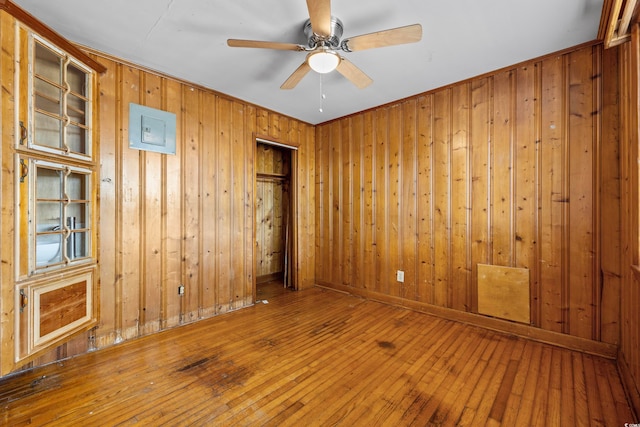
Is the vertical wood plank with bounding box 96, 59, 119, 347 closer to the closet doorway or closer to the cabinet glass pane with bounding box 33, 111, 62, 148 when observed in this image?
the cabinet glass pane with bounding box 33, 111, 62, 148

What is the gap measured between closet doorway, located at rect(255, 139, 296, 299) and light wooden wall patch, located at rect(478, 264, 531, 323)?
8.87ft

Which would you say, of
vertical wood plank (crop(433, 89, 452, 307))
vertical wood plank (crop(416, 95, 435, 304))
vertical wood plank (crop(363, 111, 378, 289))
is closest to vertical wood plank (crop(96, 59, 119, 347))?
vertical wood plank (crop(363, 111, 378, 289))

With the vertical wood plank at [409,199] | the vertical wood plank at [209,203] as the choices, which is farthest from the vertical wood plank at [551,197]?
the vertical wood plank at [209,203]

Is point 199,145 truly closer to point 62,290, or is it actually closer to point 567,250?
point 62,290

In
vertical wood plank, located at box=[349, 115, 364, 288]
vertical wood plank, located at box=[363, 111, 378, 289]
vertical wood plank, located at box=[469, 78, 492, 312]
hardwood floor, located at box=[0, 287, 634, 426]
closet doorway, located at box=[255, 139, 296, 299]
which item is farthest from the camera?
closet doorway, located at box=[255, 139, 296, 299]

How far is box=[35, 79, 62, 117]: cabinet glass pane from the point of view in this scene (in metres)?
1.92

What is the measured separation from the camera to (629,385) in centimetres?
181

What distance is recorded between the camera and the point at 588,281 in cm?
238

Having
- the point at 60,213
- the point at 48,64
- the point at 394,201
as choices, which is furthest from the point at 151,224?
the point at 394,201

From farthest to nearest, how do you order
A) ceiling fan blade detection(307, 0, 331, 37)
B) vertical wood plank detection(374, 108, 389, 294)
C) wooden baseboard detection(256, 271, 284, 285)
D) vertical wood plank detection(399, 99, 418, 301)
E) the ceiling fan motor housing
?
wooden baseboard detection(256, 271, 284, 285) < vertical wood plank detection(374, 108, 389, 294) < vertical wood plank detection(399, 99, 418, 301) < the ceiling fan motor housing < ceiling fan blade detection(307, 0, 331, 37)

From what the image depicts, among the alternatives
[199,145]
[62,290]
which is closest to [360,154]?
[199,145]

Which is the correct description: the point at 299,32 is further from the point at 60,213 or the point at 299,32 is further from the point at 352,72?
the point at 60,213

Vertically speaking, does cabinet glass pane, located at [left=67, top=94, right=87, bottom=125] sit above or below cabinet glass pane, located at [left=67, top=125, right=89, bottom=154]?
above

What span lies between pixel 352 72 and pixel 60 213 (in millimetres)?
2573
